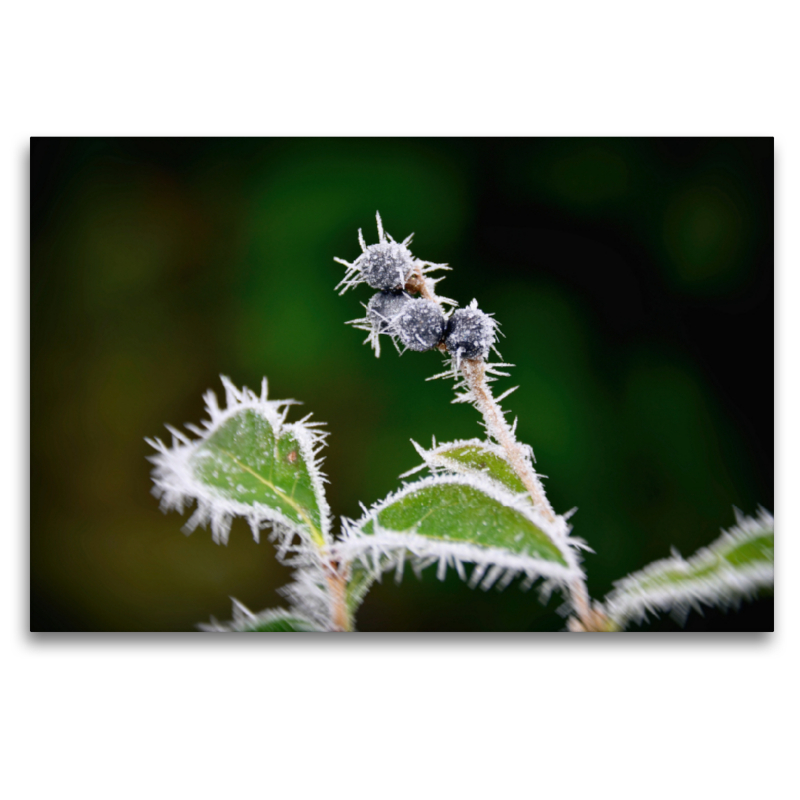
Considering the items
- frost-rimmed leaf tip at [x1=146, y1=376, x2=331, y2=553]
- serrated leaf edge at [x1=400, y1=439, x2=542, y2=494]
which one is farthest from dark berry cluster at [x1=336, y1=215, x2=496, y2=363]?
frost-rimmed leaf tip at [x1=146, y1=376, x2=331, y2=553]

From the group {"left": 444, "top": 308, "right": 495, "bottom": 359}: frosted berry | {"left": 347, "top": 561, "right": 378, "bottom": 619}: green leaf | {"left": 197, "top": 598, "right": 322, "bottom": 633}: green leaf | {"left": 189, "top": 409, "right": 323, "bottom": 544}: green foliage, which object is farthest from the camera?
{"left": 197, "top": 598, "right": 322, "bottom": 633}: green leaf

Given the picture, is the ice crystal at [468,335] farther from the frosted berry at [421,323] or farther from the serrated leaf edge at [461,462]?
the serrated leaf edge at [461,462]

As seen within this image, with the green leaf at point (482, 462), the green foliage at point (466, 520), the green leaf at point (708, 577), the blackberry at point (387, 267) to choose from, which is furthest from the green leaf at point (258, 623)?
the blackberry at point (387, 267)

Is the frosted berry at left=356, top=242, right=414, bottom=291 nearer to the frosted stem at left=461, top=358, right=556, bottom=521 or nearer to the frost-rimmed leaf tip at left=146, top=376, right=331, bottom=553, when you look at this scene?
the frosted stem at left=461, top=358, right=556, bottom=521

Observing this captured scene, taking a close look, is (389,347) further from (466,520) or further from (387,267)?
(466,520)

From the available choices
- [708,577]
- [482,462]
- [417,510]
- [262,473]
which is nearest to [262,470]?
[262,473]

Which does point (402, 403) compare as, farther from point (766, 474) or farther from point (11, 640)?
point (11, 640)
